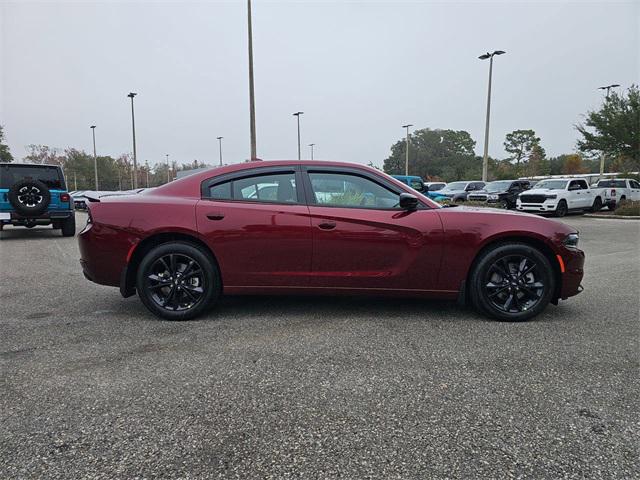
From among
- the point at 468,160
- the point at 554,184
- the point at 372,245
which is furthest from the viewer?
the point at 468,160

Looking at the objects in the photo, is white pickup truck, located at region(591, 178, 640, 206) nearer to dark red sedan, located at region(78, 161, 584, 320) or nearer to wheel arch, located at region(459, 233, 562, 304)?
wheel arch, located at region(459, 233, 562, 304)

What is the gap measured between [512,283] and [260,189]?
2460 mm

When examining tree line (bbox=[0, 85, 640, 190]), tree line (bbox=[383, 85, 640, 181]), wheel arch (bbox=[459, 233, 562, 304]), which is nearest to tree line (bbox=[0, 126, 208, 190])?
tree line (bbox=[0, 85, 640, 190])

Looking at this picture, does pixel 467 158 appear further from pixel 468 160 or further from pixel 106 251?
pixel 106 251

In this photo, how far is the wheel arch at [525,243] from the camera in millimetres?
4195

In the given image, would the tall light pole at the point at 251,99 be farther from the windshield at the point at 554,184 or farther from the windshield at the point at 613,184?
the windshield at the point at 613,184

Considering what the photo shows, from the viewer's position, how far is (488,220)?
4.18 metres

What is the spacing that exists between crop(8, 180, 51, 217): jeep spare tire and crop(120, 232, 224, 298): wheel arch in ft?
26.3

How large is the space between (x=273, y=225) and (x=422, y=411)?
2.17 m

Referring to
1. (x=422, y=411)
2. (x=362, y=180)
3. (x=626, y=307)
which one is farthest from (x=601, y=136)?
(x=422, y=411)

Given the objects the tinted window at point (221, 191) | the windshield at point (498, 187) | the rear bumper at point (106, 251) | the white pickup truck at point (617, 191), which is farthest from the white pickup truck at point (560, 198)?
the rear bumper at point (106, 251)

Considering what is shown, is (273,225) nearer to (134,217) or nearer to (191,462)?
(134,217)

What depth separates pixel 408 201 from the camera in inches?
162

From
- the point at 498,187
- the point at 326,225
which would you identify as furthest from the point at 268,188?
the point at 498,187
